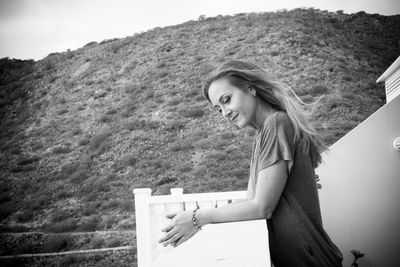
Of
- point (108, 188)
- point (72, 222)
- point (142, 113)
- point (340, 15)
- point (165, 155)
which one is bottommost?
point (72, 222)

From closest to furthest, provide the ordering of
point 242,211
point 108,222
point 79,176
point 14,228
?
point 242,211
point 108,222
point 14,228
point 79,176

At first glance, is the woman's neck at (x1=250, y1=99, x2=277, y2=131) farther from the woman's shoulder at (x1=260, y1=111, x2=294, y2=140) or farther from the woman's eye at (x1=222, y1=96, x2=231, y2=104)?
the woman's shoulder at (x1=260, y1=111, x2=294, y2=140)

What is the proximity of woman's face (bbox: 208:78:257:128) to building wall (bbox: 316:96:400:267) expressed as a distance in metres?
1.19

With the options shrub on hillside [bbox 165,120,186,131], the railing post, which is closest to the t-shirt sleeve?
the railing post

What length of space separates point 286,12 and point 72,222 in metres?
17.2

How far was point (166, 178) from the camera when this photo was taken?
26.0ft

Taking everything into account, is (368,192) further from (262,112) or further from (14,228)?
(14,228)

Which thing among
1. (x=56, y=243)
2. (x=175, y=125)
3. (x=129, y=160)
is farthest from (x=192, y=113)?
(x=56, y=243)

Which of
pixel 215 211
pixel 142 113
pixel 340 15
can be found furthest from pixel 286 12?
pixel 215 211

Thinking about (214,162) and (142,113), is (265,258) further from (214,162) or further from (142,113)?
(142,113)

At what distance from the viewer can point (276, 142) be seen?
3.69 ft

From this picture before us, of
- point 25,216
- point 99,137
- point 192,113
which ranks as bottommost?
point 25,216

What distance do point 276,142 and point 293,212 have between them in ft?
0.86

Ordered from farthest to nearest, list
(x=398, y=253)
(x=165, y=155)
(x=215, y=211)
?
(x=165, y=155)
(x=398, y=253)
(x=215, y=211)
